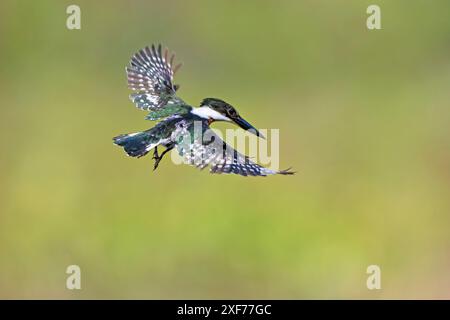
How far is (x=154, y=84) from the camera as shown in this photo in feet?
18.9

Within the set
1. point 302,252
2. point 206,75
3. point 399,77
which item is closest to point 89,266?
point 302,252

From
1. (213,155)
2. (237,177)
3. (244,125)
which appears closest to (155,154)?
(213,155)

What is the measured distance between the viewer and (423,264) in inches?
388

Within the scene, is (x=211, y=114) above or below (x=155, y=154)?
above

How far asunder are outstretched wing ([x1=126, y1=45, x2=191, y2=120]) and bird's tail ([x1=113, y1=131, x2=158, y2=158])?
0.29 m

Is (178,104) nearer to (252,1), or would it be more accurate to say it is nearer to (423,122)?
(423,122)

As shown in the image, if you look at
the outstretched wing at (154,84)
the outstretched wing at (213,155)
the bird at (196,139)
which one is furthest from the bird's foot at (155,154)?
the outstretched wing at (154,84)

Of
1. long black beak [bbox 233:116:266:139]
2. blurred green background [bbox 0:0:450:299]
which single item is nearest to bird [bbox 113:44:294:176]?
long black beak [bbox 233:116:266:139]

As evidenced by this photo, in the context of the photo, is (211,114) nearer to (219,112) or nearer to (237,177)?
(219,112)

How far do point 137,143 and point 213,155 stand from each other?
34 centimetres

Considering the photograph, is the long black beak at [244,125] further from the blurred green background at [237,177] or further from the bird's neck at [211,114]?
the blurred green background at [237,177]

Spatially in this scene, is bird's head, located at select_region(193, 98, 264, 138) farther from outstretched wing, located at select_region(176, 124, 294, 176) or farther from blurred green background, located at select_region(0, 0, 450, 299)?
blurred green background, located at select_region(0, 0, 450, 299)

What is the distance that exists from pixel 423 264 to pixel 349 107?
12.2ft

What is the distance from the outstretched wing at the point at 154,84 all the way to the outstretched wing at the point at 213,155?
0.31m
